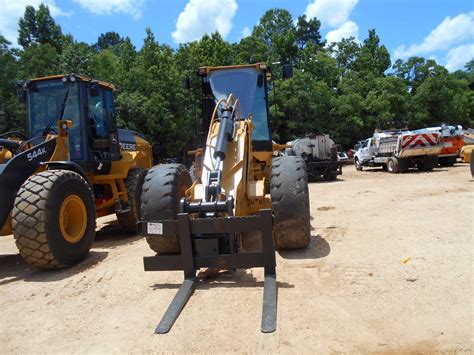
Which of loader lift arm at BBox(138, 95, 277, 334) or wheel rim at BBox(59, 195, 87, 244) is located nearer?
loader lift arm at BBox(138, 95, 277, 334)

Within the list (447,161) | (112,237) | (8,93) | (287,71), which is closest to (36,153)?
(112,237)

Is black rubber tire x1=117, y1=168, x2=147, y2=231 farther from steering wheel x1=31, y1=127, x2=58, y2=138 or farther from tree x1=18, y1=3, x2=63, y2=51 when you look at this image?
tree x1=18, y1=3, x2=63, y2=51

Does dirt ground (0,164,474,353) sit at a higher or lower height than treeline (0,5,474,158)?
lower

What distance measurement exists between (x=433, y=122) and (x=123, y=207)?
35.6 m

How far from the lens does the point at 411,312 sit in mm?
3879

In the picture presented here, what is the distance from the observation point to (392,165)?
20031mm

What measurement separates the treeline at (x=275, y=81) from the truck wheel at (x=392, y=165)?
5.94 metres

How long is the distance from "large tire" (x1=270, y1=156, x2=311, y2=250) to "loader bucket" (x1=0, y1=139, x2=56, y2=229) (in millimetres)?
3438

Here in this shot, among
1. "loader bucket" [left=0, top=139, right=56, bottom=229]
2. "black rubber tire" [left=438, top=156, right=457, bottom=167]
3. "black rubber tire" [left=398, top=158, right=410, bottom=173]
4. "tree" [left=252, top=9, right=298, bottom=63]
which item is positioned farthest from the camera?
"tree" [left=252, top=9, right=298, bottom=63]

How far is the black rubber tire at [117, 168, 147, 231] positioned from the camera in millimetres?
8320

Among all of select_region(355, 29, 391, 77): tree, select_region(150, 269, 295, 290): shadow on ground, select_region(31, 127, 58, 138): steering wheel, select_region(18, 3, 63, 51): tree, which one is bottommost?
select_region(150, 269, 295, 290): shadow on ground

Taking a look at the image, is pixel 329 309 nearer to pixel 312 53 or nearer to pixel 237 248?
pixel 237 248

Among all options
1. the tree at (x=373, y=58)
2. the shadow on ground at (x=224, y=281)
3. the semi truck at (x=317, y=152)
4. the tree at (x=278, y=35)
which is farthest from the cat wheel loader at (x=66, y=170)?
the tree at (x=373, y=58)

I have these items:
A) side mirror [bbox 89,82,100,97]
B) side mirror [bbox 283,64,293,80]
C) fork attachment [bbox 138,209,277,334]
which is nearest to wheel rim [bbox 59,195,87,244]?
fork attachment [bbox 138,209,277,334]
